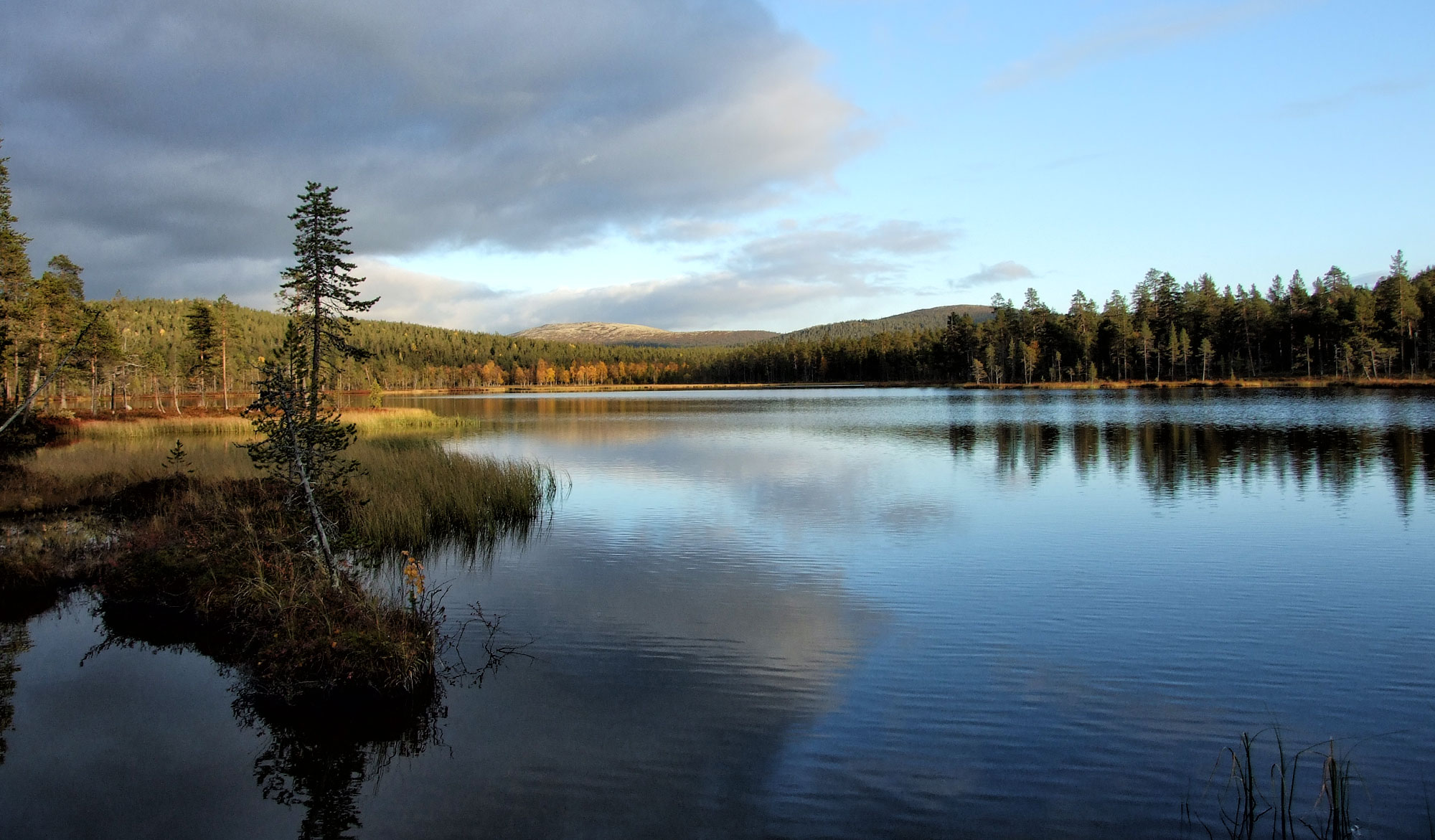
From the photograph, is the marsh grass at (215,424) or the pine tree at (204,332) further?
the pine tree at (204,332)

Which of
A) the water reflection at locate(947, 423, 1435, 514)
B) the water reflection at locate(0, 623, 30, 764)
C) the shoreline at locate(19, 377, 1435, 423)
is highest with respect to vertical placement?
the shoreline at locate(19, 377, 1435, 423)

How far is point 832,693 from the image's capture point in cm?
754

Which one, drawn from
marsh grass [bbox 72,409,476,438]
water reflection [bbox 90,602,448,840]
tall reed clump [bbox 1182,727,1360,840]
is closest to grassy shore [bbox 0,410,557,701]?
water reflection [bbox 90,602,448,840]

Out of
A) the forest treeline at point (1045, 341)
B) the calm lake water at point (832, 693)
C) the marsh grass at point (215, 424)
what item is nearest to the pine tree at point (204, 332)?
the forest treeline at point (1045, 341)

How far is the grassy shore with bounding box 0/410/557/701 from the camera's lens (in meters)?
7.88

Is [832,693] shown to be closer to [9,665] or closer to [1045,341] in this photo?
[9,665]

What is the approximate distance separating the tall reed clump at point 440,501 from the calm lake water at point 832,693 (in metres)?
1.24

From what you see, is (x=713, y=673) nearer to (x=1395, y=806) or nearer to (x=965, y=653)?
(x=965, y=653)

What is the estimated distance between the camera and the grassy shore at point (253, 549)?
7.88 m

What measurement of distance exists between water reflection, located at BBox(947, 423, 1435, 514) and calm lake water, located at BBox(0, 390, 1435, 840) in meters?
4.07

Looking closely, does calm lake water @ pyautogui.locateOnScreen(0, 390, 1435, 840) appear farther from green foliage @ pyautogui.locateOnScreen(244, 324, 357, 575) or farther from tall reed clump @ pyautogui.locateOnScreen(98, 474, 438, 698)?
green foliage @ pyautogui.locateOnScreen(244, 324, 357, 575)

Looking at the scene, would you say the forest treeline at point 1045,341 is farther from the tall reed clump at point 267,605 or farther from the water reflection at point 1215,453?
the water reflection at point 1215,453

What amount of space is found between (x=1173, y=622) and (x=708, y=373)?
17591 cm

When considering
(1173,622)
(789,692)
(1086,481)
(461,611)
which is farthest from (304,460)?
(1086,481)
